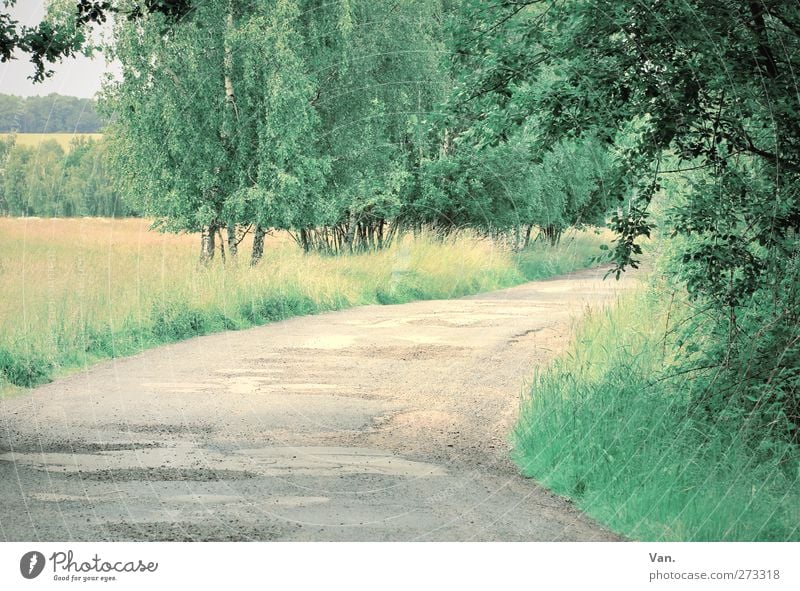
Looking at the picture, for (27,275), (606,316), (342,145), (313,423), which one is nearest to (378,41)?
(342,145)

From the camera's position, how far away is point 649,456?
6.16 metres

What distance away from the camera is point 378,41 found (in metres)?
17.5

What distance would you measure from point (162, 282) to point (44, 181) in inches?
242

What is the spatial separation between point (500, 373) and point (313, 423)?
11.1 ft

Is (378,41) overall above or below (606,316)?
above

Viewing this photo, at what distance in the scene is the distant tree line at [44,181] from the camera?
747 centimetres

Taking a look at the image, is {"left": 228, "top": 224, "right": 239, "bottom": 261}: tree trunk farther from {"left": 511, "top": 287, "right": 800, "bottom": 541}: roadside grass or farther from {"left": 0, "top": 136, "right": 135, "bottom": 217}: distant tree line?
{"left": 511, "top": 287, "right": 800, "bottom": 541}: roadside grass

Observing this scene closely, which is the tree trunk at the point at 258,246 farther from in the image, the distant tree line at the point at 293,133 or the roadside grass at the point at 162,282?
the distant tree line at the point at 293,133

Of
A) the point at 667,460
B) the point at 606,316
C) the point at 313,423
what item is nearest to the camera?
the point at 667,460

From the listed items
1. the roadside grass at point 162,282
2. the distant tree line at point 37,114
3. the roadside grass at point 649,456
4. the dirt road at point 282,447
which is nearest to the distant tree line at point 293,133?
the roadside grass at point 162,282

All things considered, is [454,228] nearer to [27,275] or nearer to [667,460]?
[27,275]

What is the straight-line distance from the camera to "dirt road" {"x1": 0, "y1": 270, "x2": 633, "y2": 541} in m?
5.52

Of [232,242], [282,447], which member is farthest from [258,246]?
[282,447]

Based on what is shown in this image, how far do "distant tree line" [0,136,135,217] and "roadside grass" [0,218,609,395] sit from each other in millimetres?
360
